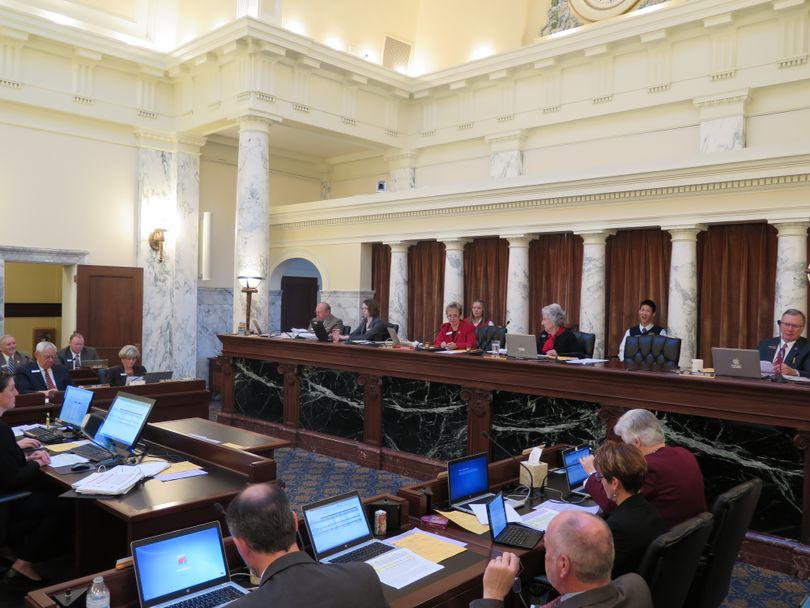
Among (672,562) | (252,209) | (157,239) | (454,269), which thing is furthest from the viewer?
(157,239)

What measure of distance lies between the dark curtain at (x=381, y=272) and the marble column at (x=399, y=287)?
38cm

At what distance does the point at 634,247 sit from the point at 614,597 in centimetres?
714

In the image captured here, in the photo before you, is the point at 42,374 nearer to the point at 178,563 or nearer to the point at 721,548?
the point at 178,563

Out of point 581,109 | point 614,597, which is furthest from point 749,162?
point 614,597

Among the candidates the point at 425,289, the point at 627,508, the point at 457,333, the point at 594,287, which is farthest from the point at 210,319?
the point at 627,508

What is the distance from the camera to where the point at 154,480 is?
3.72 m

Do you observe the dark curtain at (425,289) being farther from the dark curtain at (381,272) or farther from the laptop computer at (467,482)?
the laptop computer at (467,482)

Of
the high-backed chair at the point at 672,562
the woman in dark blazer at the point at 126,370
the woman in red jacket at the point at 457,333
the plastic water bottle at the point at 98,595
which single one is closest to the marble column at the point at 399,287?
the woman in red jacket at the point at 457,333

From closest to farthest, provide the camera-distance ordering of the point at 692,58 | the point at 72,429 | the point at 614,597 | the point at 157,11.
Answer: the point at 614,597
the point at 72,429
the point at 692,58
the point at 157,11

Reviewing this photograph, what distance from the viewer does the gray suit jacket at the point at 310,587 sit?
1.80m

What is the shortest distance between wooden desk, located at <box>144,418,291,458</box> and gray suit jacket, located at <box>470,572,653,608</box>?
2.56m

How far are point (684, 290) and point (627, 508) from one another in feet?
18.5

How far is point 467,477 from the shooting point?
11.3ft

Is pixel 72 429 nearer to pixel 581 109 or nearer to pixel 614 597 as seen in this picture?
pixel 614 597
